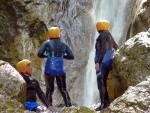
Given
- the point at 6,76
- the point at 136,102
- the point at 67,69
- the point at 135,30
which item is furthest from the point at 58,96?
the point at 136,102

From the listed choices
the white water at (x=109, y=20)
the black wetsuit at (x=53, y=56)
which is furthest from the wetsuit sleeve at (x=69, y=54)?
the white water at (x=109, y=20)

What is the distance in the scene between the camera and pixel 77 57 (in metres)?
12.9

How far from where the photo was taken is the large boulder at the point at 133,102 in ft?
10.5

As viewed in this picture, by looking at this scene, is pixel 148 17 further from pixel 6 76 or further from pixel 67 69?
pixel 6 76

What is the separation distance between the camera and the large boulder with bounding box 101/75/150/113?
3213mm

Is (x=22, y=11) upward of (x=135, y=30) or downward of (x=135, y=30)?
upward

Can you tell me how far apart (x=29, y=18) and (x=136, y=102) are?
1015cm

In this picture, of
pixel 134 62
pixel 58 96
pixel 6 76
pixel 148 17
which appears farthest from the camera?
pixel 58 96

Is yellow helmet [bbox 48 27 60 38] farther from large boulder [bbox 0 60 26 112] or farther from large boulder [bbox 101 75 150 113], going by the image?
large boulder [bbox 101 75 150 113]

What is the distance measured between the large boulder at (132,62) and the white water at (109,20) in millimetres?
6293

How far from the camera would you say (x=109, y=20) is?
534 inches

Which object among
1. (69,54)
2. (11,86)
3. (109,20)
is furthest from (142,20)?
(11,86)

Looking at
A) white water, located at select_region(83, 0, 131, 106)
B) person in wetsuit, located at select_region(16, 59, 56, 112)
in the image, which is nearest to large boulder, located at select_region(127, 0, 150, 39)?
white water, located at select_region(83, 0, 131, 106)

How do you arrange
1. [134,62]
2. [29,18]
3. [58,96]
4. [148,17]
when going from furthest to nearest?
[29,18] → [58,96] → [148,17] → [134,62]
